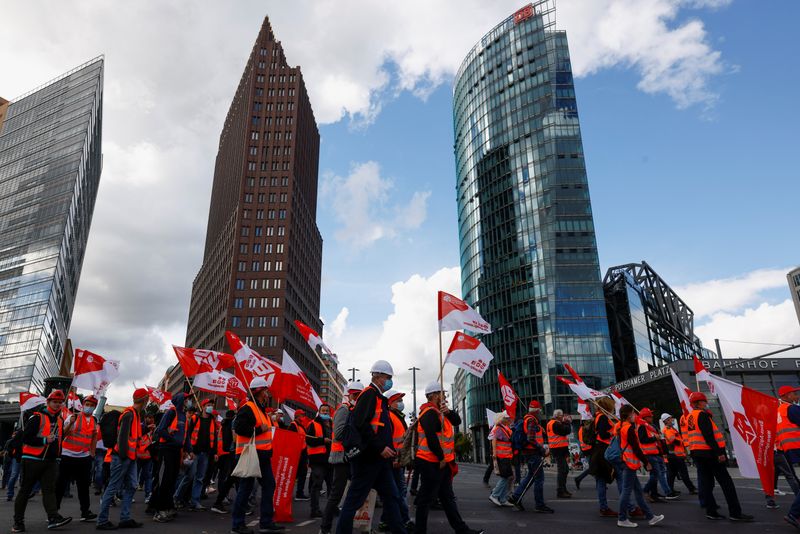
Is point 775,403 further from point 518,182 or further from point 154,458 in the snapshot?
point 518,182

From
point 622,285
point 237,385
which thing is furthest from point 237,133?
point 237,385

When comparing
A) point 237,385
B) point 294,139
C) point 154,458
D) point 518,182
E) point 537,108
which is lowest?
point 154,458

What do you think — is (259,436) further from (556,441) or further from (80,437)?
(556,441)

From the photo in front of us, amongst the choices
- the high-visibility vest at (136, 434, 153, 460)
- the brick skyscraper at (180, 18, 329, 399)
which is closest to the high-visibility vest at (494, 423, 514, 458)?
the high-visibility vest at (136, 434, 153, 460)

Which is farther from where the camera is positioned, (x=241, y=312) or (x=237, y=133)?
(x=237, y=133)

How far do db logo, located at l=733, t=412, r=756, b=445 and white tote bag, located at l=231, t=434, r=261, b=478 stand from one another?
7.49 m

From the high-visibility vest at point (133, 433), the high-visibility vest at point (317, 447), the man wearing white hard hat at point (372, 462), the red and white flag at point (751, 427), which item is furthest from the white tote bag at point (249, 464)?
the red and white flag at point (751, 427)

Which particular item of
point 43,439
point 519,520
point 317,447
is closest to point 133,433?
point 43,439

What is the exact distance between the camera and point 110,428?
8766 millimetres

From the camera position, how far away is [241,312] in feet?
301

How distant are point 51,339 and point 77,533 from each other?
109 metres

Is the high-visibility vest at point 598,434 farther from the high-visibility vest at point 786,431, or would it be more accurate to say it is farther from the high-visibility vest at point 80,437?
the high-visibility vest at point 80,437

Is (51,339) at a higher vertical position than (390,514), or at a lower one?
higher

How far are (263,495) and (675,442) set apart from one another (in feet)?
33.6
